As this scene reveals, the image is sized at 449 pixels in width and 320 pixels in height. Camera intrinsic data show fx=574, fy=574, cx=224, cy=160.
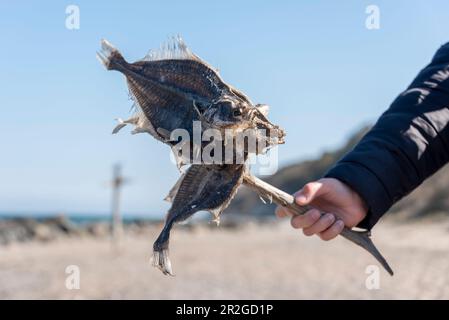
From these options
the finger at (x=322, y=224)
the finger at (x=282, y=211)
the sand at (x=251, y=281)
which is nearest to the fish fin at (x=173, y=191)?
the finger at (x=282, y=211)

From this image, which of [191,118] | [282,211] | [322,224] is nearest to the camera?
[191,118]

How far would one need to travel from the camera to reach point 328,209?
110 inches

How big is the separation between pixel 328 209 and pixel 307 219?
270mm

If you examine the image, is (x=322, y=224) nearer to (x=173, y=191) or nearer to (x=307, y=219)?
(x=307, y=219)

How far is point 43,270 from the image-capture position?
53.8ft

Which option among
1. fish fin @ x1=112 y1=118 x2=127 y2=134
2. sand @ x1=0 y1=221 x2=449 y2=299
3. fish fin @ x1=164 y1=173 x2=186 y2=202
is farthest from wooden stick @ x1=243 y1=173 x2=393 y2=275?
sand @ x1=0 y1=221 x2=449 y2=299

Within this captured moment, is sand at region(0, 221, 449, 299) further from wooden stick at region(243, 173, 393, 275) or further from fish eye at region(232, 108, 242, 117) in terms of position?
fish eye at region(232, 108, 242, 117)

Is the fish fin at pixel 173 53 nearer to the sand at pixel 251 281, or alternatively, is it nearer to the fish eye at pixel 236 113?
the fish eye at pixel 236 113

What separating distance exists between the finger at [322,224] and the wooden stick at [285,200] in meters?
0.08

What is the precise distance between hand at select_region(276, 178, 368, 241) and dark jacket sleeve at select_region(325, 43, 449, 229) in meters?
0.04

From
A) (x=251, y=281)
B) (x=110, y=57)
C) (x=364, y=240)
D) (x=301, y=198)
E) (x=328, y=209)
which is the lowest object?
(x=251, y=281)


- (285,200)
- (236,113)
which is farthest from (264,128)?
(285,200)
